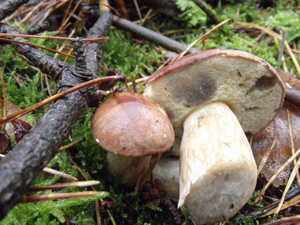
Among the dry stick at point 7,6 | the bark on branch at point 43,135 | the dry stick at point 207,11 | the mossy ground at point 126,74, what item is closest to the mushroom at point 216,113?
the mossy ground at point 126,74

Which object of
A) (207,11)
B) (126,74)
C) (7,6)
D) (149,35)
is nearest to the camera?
(7,6)

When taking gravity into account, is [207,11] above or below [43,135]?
above

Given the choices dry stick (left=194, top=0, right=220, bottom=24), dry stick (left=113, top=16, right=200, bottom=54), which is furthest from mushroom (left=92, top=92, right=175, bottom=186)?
dry stick (left=194, top=0, right=220, bottom=24)

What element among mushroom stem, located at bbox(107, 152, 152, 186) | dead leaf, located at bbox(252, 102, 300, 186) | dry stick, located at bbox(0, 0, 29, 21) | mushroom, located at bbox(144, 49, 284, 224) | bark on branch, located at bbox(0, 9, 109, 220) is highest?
dry stick, located at bbox(0, 0, 29, 21)

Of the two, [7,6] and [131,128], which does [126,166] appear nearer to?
[131,128]

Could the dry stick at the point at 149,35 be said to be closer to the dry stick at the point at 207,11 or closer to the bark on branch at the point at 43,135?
the dry stick at the point at 207,11

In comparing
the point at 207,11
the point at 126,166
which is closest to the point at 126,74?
the point at 126,166

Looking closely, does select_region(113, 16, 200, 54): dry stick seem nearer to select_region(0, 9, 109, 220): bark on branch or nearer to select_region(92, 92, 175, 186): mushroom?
select_region(0, 9, 109, 220): bark on branch
